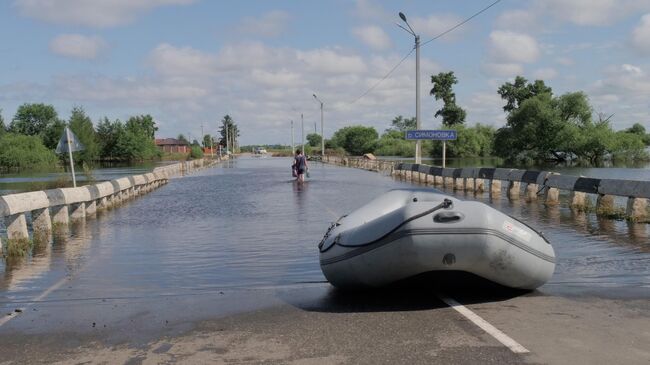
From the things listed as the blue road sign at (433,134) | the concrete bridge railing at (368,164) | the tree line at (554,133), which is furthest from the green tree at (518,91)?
the blue road sign at (433,134)

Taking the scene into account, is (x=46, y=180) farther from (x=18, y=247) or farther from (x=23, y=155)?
(x=23, y=155)

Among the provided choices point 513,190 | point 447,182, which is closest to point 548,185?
point 513,190

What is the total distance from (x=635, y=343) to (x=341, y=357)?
2.45m

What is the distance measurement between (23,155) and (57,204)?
100.0 metres

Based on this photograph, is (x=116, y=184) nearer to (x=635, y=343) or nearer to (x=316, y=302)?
(x=316, y=302)

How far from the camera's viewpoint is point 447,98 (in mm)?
121125

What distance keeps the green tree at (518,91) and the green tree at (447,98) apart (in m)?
15.3

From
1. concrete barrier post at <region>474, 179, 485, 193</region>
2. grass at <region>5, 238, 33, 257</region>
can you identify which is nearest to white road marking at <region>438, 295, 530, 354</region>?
grass at <region>5, 238, 33, 257</region>

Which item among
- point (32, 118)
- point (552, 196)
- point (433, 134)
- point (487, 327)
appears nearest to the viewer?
point (487, 327)

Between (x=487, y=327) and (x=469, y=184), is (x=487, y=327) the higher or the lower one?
the higher one

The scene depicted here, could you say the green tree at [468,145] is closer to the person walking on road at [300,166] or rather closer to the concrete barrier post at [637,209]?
the person walking on road at [300,166]

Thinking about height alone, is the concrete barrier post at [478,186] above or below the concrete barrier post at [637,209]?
below

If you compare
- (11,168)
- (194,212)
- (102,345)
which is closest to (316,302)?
(102,345)

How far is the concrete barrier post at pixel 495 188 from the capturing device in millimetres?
23892
